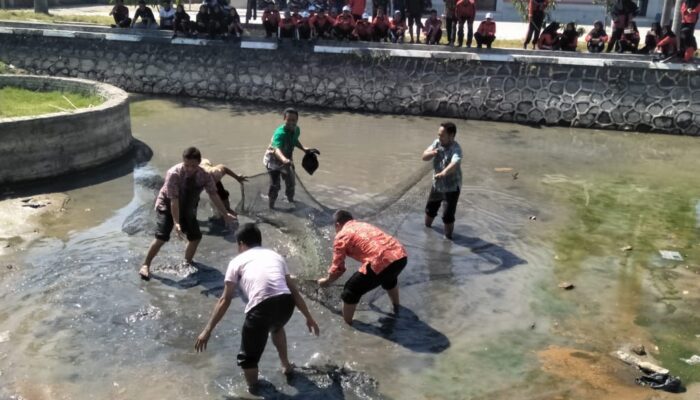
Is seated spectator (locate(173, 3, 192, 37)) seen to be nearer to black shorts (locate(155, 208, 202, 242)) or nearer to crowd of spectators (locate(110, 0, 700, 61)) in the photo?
crowd of spectators (locate(110, 0, 700, 61))

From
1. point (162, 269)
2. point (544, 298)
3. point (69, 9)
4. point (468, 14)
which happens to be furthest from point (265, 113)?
point (69, 9)

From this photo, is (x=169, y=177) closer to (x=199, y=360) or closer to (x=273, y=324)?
(x=199, y=360)

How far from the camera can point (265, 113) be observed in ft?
59.4

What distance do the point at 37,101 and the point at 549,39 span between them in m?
12.3

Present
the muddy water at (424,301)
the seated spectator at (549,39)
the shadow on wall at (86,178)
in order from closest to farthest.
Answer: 1. the muddy water at (424,301)
2. the shadow on wall at (86,178)
3. the seated spectator at (549,39)

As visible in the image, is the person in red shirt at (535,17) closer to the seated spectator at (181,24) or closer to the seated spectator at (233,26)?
the seated spectator at (233,26)

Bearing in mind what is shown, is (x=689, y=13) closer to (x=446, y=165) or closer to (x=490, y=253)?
(x=446, y=165)

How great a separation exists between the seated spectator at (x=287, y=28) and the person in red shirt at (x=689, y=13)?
32.1 feet

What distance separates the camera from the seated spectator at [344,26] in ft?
62.8

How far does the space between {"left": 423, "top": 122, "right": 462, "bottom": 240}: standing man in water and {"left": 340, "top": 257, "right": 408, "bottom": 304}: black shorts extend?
259 cm

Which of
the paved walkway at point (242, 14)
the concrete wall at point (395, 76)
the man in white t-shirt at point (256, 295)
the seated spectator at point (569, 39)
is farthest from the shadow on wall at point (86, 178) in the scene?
the paved walkway at point (242, 14)

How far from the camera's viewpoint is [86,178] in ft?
39.5

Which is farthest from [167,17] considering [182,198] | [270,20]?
[182,198]

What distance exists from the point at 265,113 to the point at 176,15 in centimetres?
463
